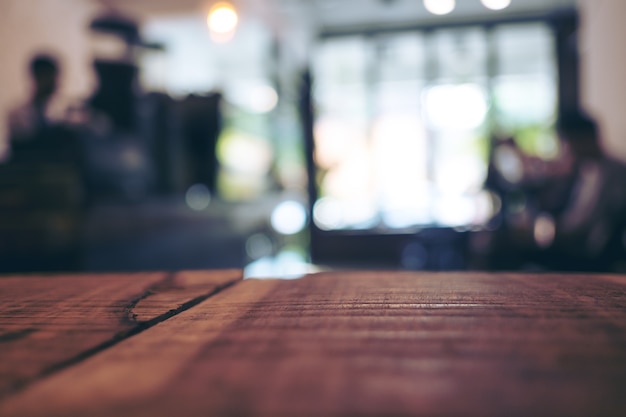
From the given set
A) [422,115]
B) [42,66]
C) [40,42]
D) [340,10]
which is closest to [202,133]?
[42,66]

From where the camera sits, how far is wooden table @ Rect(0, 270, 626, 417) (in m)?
0.20

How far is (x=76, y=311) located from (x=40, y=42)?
7.34 metres

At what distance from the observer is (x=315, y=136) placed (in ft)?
21.8

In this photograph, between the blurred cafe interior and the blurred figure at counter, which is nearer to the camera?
the blurred figure at counter

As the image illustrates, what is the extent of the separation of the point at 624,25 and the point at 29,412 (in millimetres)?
4884

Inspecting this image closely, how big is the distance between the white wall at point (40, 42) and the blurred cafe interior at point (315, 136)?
28 mm

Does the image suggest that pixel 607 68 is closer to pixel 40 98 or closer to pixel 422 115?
pixel 422 115

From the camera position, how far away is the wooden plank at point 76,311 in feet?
0.91

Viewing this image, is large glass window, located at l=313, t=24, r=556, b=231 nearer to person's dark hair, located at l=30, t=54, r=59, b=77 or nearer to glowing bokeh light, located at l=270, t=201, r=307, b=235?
glowing bokeh light, located at l=270, t=201, r=307, b=235

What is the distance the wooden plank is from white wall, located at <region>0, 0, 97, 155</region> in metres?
6.05

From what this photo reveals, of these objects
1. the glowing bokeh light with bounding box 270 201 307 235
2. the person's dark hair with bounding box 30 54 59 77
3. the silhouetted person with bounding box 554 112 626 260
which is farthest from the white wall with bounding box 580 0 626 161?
the person's dark hair with bounding box 30 54 59 77

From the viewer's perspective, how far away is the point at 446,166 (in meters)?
9.23

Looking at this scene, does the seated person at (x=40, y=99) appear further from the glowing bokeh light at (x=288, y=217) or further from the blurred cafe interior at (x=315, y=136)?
the glowing bokeh light at (x=288, y=217)

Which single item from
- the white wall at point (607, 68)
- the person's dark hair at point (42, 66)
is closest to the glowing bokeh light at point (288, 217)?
the person's dark hair at point (42, 66)
